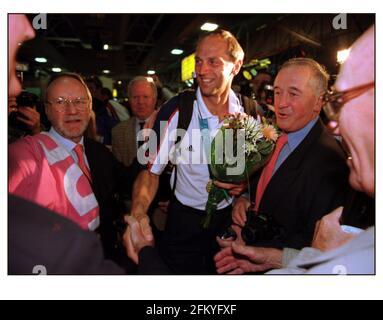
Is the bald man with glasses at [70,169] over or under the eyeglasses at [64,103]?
under

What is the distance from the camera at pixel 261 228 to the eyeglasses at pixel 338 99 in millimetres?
510

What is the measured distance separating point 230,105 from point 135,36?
0.55m

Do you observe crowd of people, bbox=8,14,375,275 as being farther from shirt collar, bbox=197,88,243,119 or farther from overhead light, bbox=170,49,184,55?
overhead light, bbox=170,49,184,55

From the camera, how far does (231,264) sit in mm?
1514

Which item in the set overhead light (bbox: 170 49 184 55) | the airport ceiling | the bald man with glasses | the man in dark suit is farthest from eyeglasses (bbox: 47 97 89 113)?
the man in dark suit

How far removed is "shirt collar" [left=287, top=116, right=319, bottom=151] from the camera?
1.63 metres

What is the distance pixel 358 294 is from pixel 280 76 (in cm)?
100

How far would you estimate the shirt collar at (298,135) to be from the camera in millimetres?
1631

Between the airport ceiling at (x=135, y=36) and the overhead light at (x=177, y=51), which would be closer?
the airport ceiling at (x=135, y=36)

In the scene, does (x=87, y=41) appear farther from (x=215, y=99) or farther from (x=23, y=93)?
(x=215, y=99)

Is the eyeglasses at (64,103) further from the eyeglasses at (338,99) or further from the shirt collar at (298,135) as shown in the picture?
the eyeglasses at (338,99)

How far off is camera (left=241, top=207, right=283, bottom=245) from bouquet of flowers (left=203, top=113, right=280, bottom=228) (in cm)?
18

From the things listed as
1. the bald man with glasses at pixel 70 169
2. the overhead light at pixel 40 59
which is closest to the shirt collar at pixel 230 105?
the bald man with glasses at pixel 70 169

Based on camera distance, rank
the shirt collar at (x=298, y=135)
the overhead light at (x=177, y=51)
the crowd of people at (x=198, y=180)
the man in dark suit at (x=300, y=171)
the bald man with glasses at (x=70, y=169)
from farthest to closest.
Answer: the overhead light at (x=177, y=51)
the shirt collar at (x=298, y=135)
the man in dark suit at (x=300, y=171)
the bald man with glasses at (x=70, y=169)
the crowd of people at (x=198, y=180)
